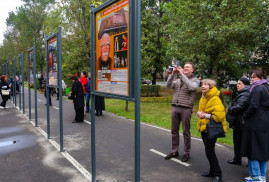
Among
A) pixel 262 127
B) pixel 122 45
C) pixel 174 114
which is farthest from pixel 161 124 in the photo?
pixel 122 45

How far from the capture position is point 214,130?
12.5 ft

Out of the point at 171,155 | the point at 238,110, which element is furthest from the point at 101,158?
the point at 238,110

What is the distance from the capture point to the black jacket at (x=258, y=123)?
3686 millimetres

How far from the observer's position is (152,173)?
439 cm

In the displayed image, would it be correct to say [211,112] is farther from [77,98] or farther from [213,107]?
[77,98]

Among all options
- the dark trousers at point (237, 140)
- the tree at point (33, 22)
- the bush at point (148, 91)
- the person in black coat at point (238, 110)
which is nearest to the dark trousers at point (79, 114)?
the person in black coat at point (238, 110)

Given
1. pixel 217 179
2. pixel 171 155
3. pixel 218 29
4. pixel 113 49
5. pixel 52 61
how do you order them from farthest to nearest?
pixel 218 29
pixel 52 61
pixel 171 155
pixel 217 179
pixel 113 49

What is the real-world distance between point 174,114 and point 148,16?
16588mm

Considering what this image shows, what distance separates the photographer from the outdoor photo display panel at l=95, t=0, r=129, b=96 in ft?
9.68

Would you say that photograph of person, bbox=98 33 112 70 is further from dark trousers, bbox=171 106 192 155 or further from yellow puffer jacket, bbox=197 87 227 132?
dark trousers, bbox=171 106 192 155

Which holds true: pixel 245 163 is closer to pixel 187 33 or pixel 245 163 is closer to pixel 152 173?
pixel 152 173

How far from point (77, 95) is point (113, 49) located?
631 cm

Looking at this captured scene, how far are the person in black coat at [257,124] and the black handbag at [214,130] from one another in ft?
1.37

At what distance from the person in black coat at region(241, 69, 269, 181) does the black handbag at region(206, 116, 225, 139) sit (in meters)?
0.42
